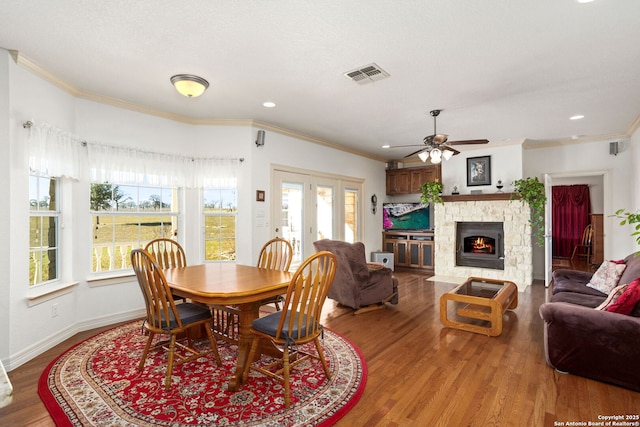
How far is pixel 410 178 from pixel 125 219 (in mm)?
5757

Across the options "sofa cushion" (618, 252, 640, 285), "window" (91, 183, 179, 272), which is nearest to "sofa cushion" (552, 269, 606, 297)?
"sofa cushion" (618, 252, 640, 285)

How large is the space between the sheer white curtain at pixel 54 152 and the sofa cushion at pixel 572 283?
216 inches

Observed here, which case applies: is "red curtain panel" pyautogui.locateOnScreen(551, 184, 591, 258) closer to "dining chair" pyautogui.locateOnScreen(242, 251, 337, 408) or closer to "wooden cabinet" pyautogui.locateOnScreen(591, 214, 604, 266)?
"wooden cabinet" pyautogui.locateOnScreen(591, 214, 604, 266)

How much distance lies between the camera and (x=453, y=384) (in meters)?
2.42

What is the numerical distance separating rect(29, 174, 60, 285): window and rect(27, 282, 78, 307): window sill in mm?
114

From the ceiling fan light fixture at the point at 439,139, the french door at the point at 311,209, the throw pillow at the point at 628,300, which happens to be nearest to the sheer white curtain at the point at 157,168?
the french door at the point at 311,209

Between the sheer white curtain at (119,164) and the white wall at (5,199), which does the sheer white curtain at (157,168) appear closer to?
the sheer white curtain at (119,164)

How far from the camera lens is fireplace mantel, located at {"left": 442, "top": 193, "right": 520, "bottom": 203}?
582 centimetres

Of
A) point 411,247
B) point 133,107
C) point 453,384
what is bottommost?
point 453,384

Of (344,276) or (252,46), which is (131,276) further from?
(252,46)

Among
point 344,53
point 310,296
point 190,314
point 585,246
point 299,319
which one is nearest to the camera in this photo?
point 299,319

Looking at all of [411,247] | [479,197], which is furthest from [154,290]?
[411,247]

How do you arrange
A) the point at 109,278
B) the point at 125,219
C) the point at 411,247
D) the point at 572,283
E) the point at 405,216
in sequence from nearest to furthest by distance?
the point at 109,278 → the point at 572,283 → the point at 125,219 → the point at 411,247 → the point at 405,216

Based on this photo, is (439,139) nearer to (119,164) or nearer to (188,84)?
(188,84)
